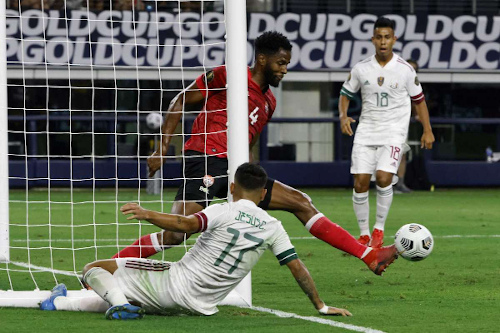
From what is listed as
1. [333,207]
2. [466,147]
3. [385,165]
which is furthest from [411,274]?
[466,147]

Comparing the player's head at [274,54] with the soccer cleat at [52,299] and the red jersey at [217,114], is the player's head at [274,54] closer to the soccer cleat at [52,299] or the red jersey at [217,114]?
the red jersey at [217,114]

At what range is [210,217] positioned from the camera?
612 cm

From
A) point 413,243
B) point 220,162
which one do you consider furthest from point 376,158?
point 220,162

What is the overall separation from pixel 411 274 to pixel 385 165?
2124mm

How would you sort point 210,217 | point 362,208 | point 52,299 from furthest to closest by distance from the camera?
point 362,208 < point 52,299 < point 210,217

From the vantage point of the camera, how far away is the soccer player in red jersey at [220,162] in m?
7.44

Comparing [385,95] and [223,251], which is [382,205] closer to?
[385,95]

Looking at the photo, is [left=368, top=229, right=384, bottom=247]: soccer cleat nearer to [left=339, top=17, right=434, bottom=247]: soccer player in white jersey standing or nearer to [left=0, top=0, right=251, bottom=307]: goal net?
[left=339, top=17, right=434, bottom=247]: soccer player in white jersey standing

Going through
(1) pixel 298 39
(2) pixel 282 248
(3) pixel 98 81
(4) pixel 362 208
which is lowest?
(4) pixel 362 208

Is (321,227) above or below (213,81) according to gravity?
below

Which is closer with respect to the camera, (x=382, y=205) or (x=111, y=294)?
(x=111, y=294)

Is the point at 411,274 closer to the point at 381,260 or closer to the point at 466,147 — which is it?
the point at 381,260

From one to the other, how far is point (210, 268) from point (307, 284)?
0.57 meters

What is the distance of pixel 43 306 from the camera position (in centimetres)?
682
